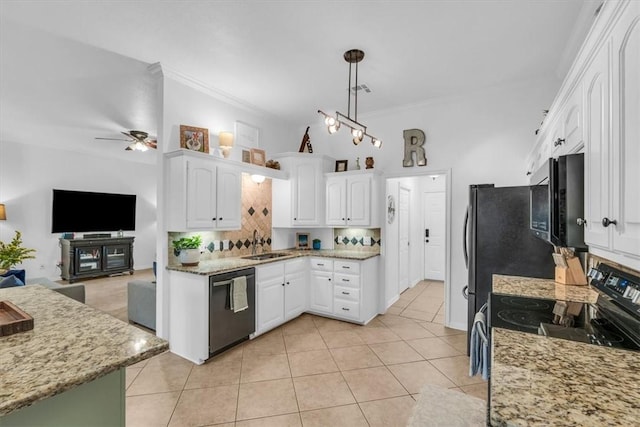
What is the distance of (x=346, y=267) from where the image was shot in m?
3.89

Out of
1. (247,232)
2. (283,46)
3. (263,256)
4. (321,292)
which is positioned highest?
(283,46)

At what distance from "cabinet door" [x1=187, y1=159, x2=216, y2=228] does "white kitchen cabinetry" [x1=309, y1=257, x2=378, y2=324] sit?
1.57 m

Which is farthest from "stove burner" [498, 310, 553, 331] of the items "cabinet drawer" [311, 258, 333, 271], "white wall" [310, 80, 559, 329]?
"cabinet drawer" [311, 258, 333, 271]

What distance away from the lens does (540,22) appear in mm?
2348

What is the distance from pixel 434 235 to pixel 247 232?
421 cm

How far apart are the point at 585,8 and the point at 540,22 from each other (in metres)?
0.27

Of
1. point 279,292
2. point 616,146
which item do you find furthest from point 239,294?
point 616,146

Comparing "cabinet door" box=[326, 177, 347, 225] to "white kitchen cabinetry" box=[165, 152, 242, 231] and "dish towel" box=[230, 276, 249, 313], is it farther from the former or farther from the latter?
"dish towel" box=[230, 276, 249, 313]

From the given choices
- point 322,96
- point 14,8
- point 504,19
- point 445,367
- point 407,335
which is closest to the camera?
point 14,8

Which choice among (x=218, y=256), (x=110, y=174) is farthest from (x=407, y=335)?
(x=110, y=174)

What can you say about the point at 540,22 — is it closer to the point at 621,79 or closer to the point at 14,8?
the point at 621,79

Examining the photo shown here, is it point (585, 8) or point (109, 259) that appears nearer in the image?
point (585, 8)

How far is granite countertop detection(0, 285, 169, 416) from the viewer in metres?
0.85

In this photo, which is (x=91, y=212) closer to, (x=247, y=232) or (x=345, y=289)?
(x=247, y=232)
